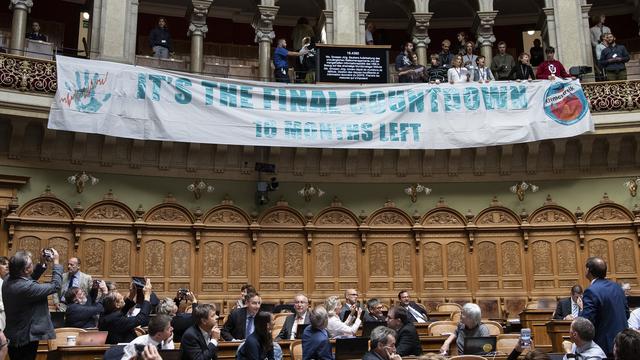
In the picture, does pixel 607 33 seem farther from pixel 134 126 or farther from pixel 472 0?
pixel 134 126

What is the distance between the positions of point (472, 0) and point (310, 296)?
8984 mm

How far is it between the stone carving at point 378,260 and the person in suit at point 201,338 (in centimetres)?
895

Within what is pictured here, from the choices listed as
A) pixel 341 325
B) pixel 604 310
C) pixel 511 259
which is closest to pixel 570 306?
pixel 511 259

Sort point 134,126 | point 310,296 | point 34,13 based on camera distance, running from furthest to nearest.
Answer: point 34,13 → point 310,296 → point 134,126

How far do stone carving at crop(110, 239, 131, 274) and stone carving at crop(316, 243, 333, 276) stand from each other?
4.10 meters

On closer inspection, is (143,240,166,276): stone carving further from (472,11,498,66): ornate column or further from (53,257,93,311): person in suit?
(472,11,498,66): ornate column

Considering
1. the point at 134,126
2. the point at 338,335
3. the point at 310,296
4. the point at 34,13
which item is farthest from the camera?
the point at 34,13

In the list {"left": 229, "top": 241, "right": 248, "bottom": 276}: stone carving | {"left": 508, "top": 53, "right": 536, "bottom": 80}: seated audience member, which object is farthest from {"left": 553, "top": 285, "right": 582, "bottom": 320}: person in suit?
{"left": 229, "top": 241, "right": 248, "bottom": 276}: stone carving

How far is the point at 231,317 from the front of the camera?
902cm

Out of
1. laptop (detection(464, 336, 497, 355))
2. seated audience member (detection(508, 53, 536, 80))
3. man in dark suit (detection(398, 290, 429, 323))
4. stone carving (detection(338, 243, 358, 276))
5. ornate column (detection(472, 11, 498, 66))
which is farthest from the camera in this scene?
ornate column (detection(472, 11, 498, 66))

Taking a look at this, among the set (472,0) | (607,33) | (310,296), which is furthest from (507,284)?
(472,0)

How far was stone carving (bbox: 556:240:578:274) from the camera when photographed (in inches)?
583

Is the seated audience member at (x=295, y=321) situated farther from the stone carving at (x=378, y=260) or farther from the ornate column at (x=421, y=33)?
the ornate column at (x=421, y=33)

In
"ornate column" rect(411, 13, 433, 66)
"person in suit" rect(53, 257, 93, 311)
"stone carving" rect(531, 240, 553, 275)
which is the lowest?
"person in suit" rect(53, 257, 93, 311)
